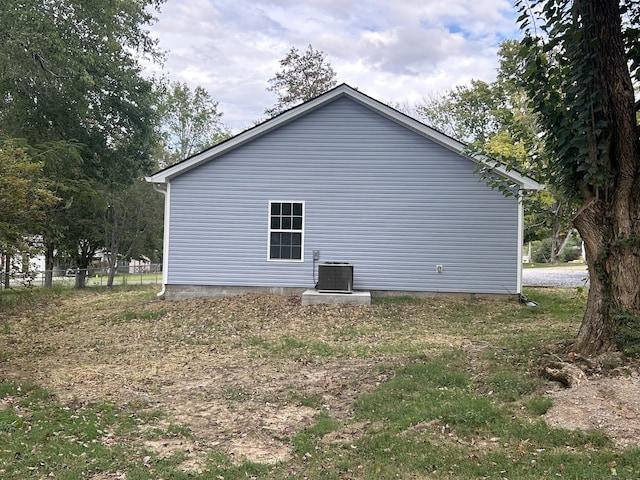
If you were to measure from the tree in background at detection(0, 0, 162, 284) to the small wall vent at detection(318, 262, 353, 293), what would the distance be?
206 inches

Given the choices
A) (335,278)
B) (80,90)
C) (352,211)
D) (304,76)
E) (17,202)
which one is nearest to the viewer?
(17,202)

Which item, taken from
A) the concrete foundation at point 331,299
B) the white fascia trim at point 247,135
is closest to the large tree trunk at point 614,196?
the concrete foundation at point 331,299

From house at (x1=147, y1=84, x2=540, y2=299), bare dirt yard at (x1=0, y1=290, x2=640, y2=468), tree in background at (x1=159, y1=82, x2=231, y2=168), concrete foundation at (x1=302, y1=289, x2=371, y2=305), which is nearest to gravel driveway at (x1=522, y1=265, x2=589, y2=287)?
house at (x1=147, y1=84, x2=540, y2=299)

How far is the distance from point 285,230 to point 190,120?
→ 27.5 m

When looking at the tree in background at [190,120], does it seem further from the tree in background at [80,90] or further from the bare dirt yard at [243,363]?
the bare dirt yard at [243,363]

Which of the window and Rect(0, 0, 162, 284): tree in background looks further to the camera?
the window

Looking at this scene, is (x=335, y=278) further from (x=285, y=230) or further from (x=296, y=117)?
(x=296, y=117)

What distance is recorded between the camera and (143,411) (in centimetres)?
507

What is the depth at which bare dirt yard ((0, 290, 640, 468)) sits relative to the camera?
14.3 ft

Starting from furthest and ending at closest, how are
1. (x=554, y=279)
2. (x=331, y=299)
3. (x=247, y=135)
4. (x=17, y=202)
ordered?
(x=554, y=279) → (x=247, y=135) → (x=331, y=299) → (x=17, y=202)

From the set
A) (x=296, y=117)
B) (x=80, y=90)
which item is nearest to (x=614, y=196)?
(x=296, y=117)

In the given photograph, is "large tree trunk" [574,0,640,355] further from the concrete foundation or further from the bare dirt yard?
the concrete foundation

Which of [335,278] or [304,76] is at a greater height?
[304,76]

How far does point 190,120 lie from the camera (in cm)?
3684
